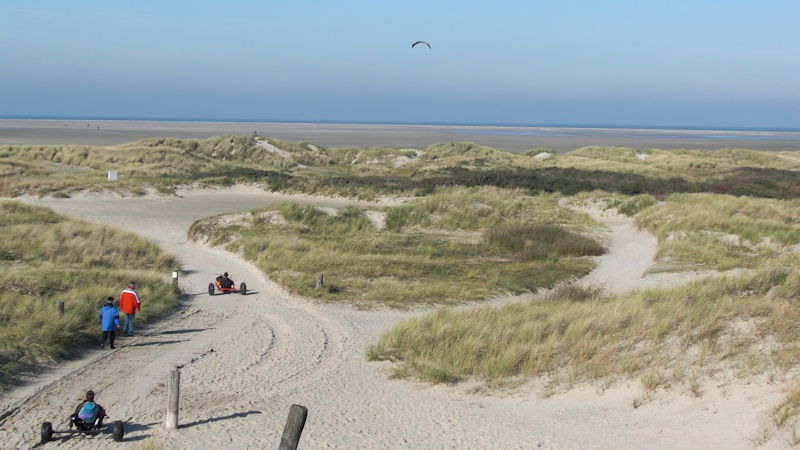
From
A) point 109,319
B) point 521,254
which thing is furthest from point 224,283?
point 521,254

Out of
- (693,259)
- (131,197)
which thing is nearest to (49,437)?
(693,259)

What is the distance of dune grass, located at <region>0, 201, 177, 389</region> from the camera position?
40.2 ft

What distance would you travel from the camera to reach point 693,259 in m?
22.6

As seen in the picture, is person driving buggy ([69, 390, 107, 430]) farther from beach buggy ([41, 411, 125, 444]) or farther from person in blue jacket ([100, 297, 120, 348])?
person in blue jacket ([100, 297, 120, 348])

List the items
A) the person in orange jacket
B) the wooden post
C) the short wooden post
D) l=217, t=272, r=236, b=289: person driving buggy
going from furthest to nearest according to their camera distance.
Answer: l=217, t=272, r=236, b=289: person driving buggy, the person in orange jacket, the wooden post, the short wooden post

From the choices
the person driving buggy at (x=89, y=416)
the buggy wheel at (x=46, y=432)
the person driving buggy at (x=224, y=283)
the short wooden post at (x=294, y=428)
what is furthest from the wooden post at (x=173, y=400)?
the person driving buggy at (x=224, y=283)

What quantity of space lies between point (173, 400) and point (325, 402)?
88.8 inches

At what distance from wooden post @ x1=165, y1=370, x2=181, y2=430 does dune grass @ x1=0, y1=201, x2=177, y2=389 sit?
9.61 ft

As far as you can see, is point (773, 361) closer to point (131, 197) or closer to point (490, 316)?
point (490, 316)

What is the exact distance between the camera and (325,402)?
423 inches

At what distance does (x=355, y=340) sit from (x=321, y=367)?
1.92 m

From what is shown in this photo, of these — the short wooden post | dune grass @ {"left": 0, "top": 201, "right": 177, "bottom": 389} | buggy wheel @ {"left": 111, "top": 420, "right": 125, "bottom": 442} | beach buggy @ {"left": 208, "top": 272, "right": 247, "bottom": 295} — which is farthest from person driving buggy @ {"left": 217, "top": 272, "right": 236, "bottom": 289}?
the short wooden post

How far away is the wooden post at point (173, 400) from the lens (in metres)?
9.34

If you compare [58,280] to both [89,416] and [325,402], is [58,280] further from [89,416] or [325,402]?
[325,402]
